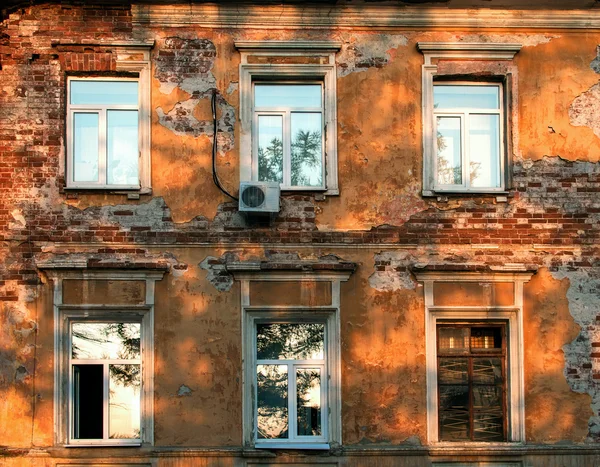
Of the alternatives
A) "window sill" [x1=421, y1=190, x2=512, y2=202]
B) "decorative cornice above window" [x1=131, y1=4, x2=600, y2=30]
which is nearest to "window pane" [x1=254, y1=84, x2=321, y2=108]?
"decorative cornice above window" [x1=131, y1=4, x2=600, y2=30]

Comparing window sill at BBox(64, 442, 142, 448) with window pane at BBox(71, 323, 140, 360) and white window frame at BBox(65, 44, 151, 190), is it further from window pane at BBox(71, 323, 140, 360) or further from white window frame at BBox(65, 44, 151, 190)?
white window frame at BBox(65, 44, 151, 190)

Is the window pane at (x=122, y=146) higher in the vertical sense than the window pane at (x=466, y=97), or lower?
lower

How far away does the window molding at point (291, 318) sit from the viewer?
9.32 m

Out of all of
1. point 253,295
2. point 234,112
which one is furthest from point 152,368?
point 234,112

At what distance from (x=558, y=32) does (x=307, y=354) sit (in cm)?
501

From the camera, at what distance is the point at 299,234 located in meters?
9.55

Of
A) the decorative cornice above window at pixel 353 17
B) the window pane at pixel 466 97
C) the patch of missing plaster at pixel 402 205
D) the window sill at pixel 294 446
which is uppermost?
the decorative cornice above window at pixel 353 17

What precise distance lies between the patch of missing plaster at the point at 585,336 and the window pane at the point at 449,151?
5.47ft

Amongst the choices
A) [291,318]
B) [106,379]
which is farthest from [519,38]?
[106,379]

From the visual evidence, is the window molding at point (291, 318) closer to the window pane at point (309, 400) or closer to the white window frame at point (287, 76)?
the window pane at point (309, 400)

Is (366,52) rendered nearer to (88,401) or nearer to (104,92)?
(104,92)

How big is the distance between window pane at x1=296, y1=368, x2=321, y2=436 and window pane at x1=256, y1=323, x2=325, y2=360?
20 centimetres

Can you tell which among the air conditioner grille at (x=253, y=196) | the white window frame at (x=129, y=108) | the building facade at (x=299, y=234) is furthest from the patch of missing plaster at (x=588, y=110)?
the white window frame at (x=129, y=108)

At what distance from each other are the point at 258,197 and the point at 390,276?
1.81 metres
